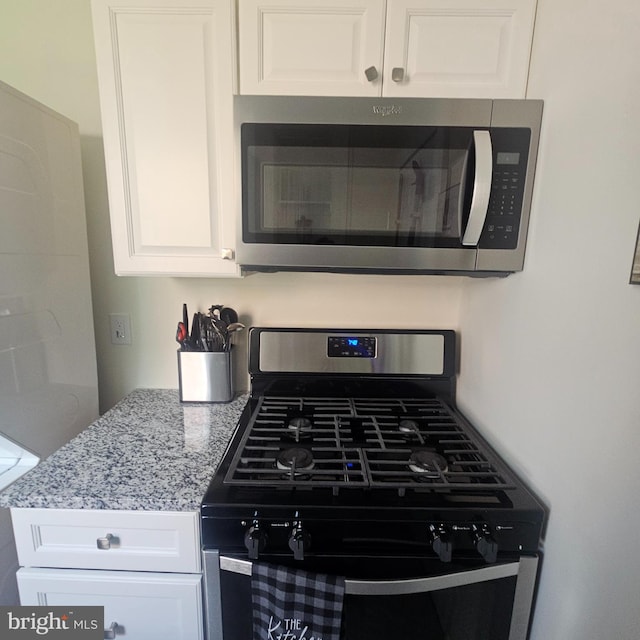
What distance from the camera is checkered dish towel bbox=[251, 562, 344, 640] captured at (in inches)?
27.3

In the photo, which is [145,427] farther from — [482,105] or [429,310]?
[482,105]

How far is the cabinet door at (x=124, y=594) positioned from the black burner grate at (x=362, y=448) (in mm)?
291

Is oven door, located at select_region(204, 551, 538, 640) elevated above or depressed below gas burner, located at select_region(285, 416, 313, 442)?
below

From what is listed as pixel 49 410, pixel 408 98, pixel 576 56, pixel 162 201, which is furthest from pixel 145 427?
pixel 576 56

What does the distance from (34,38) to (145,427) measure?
4.54 feet

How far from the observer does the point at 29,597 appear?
0.78 metres

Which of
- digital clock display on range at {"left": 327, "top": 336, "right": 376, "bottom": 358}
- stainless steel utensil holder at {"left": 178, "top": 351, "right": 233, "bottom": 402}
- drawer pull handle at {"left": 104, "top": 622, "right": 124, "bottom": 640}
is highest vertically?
digital clock display on range at {"left": 327, "top": 336, "right": 376, "bottom": 358}

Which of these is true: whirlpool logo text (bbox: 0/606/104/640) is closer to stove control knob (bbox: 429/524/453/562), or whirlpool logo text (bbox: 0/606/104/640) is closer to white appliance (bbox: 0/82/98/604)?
white appliance (bbox: 0/82/98/604)

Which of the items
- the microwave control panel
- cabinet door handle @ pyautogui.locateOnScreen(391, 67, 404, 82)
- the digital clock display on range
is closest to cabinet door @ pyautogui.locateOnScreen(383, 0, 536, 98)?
cabinet door handle @ pyautogui.locateOnScreen(391, 67, 404, 82)

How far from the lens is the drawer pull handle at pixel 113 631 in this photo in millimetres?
798

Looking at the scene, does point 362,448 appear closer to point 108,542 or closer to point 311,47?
point 108,542

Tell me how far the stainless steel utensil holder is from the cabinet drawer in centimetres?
51

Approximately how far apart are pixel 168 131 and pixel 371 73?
563mm

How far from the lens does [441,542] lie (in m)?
0.68
